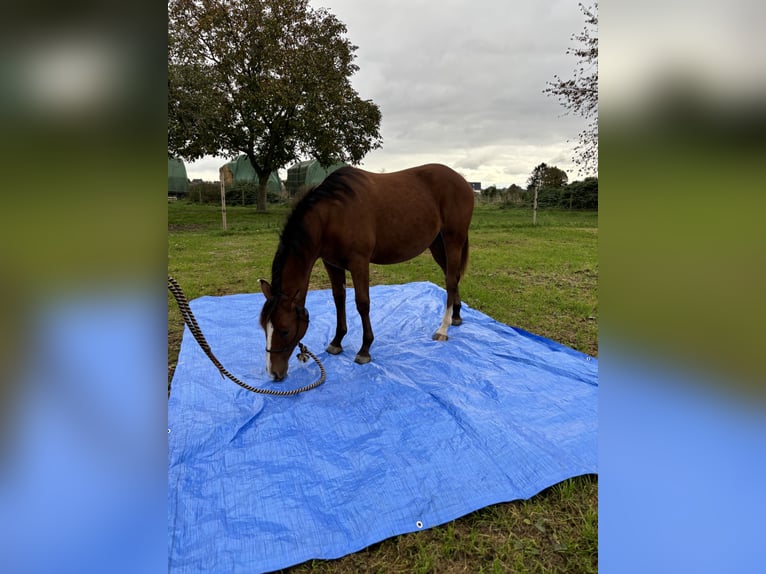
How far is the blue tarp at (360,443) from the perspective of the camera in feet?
6.32

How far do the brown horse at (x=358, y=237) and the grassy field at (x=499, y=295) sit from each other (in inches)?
14.9

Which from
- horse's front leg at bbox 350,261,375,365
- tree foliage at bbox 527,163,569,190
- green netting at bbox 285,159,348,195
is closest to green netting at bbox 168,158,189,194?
green netting at bbox 285,159,348,195

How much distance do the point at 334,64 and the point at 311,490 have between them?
60.0 feet

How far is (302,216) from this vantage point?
134 inches

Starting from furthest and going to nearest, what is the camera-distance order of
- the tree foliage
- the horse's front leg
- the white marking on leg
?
1. the tree foliage
2. the white marking on leg
3. the horse's front leg

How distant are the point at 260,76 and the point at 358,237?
15.4 metres

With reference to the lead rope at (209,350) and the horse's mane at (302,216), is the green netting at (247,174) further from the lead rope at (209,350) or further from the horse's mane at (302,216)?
the lead rope at (209,350)

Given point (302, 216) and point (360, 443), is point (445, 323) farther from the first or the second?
point (360, 443)

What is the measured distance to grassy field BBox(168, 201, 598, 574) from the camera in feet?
5.97

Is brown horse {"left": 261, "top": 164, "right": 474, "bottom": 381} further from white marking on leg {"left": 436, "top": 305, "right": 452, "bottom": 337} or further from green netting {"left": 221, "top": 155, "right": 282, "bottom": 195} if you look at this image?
green netting {"left": 221, "top": 155, "right": 282, "bottom": 195}

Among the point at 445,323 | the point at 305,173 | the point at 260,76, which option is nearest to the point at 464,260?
the point at 445,323
